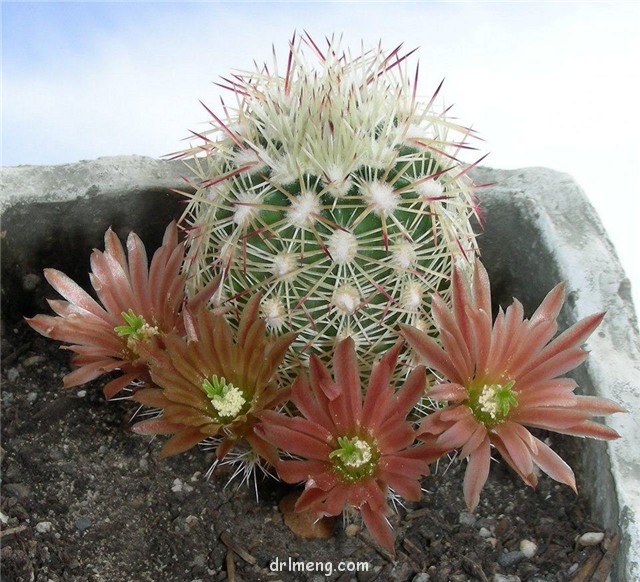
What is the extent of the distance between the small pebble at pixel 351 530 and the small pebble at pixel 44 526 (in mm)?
400

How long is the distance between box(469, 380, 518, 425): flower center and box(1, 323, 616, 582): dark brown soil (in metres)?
0.25

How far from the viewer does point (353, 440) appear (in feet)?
3.20

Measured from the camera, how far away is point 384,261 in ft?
3.30

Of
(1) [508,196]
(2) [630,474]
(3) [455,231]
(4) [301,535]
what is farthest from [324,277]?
(1) [508,196]

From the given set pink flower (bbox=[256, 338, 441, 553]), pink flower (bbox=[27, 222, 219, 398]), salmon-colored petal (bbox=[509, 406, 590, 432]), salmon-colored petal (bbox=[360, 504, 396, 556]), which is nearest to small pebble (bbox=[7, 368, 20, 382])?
pink flower (bbox=[27, 222, 219, 398])

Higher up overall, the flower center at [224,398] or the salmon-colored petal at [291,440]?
the flower center at [224,398]

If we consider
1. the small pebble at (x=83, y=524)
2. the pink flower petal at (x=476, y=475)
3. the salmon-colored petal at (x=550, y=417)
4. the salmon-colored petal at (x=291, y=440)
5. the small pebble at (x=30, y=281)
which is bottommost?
the small pebble at (x=83, y=524)

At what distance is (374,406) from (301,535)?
29 centimetres

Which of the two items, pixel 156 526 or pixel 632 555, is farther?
pixel 156 526

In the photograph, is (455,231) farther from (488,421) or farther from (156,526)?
(156,526)

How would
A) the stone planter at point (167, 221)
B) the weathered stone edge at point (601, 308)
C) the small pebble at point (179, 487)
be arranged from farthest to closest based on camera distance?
the stone planter at point (167, 221)
the small pebble at point (179, 487)
the weathered stone edge at point (601, 308)

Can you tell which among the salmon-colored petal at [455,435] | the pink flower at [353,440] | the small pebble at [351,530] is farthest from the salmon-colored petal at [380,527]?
the small pebble at [351,530]

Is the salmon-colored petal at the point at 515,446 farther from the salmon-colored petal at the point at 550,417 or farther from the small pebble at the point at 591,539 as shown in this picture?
the small pebble at the point at 591,539

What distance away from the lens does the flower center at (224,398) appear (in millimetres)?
1006
